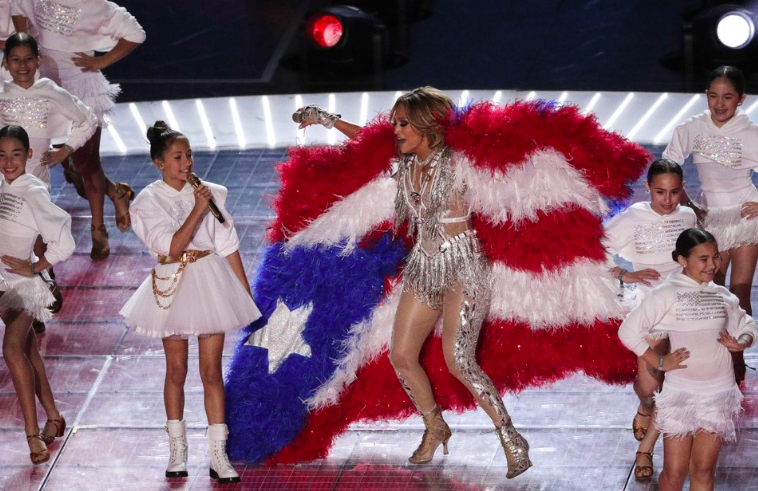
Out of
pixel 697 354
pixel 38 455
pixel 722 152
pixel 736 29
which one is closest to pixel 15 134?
pixel 38 455

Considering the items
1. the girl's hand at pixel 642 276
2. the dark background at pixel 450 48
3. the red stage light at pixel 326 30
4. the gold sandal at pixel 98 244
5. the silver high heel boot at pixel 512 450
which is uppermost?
the girl's hand at pixel 642 276

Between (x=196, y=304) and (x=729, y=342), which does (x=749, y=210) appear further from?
(x=196, y=304)

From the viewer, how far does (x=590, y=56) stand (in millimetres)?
10008

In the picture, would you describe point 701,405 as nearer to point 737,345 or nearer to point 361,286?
point 737,345

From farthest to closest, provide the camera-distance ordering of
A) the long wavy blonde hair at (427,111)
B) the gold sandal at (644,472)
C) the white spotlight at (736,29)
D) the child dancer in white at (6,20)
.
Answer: the white spotlight at (736,29) < the child dancer in white at (6,20) < the gold sandal at (644,472) < the long wavy blonde hair at (427,111)

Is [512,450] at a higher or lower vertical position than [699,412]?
lower

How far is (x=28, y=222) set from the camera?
4977mm

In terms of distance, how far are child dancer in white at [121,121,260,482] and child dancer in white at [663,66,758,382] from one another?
1838 millimetres

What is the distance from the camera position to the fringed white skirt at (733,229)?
525 centimetres

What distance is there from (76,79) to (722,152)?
11.2ft

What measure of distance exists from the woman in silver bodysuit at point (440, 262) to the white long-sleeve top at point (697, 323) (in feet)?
2.09

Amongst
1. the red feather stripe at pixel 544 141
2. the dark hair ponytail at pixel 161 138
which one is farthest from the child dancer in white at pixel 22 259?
the red feather stripe at pixel 544 141

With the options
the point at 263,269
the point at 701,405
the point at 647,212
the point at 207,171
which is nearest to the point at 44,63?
the point at 207,171

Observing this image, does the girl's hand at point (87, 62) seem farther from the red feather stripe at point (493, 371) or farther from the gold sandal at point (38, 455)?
the red feather stripe at point (493, 371)
